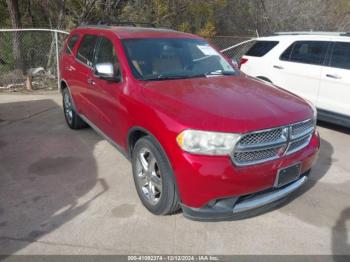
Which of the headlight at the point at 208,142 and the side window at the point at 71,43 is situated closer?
the headlight at the point at 208,142

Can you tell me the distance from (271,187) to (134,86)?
1714 mm

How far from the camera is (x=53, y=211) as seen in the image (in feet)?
11.9

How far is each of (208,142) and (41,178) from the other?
2.50 meters

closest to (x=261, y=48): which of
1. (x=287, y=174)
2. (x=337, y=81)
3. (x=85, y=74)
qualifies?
(x=337, y=81)

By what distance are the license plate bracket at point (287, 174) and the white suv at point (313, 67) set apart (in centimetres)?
324

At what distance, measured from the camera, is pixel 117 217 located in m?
3.52

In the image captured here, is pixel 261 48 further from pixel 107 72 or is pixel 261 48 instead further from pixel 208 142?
pixel 208 142

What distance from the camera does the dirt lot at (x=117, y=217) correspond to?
310 cm

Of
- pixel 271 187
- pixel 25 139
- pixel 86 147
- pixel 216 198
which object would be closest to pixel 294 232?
pixel 271 187

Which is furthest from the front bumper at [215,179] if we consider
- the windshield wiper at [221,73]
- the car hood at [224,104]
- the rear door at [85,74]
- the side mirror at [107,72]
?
the rear door at [85,74]

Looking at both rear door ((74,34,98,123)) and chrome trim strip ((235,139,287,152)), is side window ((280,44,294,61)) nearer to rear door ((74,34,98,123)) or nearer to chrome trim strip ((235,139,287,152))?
rear door ((74,34,98,123))

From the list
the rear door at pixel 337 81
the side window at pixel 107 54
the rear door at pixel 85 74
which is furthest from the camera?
the rear door at pixel 337 81

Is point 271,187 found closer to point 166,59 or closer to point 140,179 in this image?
point 140,179

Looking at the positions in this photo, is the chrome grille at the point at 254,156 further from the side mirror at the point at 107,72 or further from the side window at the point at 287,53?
the side window at the point at 287,53
